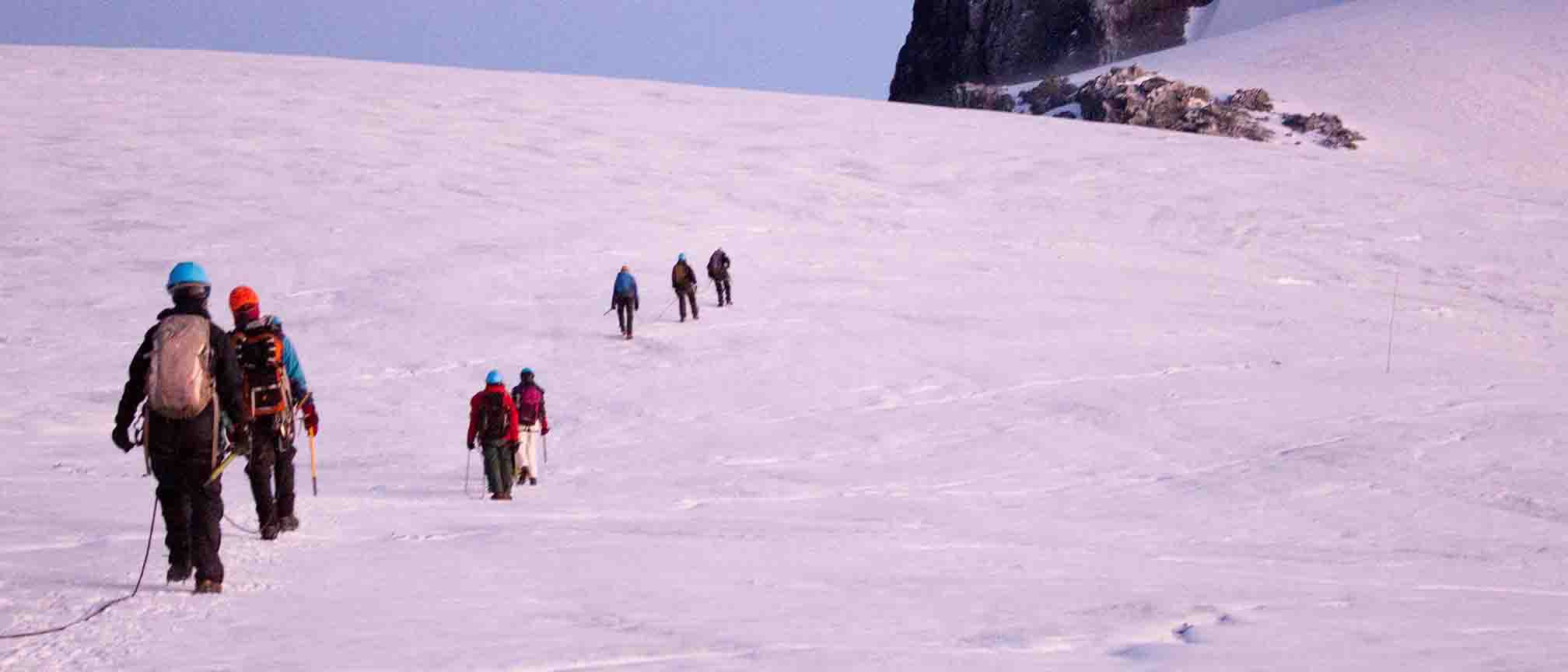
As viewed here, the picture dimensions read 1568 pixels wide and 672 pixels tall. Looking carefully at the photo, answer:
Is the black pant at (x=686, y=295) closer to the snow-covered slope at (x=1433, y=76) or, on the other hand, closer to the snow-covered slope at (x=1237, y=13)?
the snow-covered slope at (x=1433, y=76)

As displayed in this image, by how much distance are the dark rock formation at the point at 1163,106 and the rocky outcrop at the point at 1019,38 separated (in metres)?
16.9

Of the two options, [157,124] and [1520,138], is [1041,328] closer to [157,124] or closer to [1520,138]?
[157,124]

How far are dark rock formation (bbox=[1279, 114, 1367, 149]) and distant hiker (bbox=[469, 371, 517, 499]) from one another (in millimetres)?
36707

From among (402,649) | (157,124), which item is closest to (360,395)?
(402,649)

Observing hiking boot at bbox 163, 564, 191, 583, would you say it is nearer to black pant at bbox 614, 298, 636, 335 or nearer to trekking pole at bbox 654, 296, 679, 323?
black pant at bbox 614, 298, 636, 335

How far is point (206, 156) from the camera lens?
33.1 m

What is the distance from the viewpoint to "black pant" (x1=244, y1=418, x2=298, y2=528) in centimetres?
742

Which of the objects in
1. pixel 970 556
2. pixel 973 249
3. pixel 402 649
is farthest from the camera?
pixel 973 249

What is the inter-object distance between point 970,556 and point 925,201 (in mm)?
25788

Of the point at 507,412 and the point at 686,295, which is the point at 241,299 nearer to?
the point at 507,412

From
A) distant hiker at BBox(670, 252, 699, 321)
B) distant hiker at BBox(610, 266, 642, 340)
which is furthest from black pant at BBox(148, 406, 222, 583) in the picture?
distant hiker at BBox(670, 252, 699, 321)

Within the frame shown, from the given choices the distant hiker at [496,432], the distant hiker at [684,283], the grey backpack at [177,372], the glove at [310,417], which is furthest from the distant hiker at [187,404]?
the distant hiker at [684,283]

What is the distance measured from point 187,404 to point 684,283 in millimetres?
15174

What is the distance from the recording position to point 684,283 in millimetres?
21156
